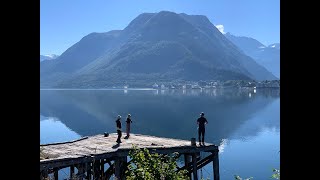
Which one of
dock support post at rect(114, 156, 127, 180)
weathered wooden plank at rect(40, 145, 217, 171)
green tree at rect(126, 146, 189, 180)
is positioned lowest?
dock support post at rect(114, 156, 127, 180)

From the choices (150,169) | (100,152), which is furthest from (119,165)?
(150,169)

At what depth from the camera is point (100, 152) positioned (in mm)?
20172

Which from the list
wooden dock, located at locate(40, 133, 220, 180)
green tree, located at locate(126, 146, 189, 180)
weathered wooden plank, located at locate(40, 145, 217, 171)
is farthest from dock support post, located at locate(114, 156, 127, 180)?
green tree, located at locate(126, 146, 189, 180)

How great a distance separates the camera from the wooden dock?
1830 cm

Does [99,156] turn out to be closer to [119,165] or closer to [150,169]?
[119,165]

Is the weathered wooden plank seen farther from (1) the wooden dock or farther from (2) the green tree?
(2) the green tree

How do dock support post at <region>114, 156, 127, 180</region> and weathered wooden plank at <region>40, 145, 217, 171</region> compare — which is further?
dock support post at <region>114, 156, 127, 180</region>

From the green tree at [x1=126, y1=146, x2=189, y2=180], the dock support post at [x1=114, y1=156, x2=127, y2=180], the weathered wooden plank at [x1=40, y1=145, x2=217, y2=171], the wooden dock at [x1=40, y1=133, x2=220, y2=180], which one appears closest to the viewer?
the green tree at [x1=126, y1=146, x2=189, y2=180]

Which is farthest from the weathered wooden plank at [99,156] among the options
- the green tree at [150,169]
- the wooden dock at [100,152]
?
the green tree at [150,169]
